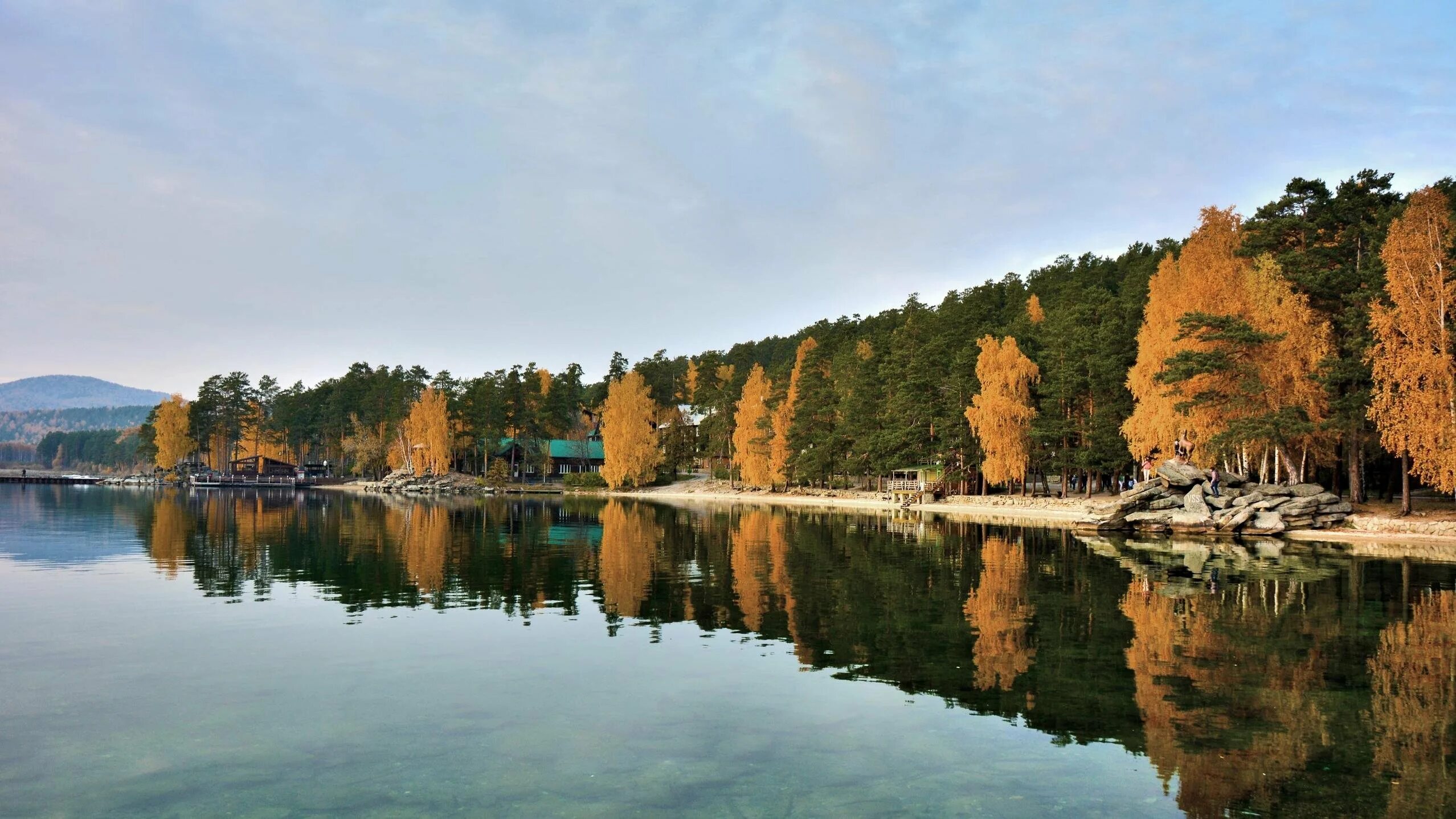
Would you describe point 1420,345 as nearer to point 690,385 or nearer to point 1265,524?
point 1265,524

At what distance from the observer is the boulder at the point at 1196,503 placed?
39719 mm

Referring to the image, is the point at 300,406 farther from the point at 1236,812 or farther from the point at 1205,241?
the point at 1236,812

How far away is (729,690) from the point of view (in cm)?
1256

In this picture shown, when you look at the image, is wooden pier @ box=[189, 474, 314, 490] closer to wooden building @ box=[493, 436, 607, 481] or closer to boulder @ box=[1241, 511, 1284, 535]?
wooden building @ box=[493, 436, 607, 481]

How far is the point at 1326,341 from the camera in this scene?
3831 centimetres

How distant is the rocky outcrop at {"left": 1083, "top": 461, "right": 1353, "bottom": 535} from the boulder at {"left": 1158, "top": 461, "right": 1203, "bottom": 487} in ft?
0.09

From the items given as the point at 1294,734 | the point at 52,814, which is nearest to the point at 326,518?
the point at 52,814

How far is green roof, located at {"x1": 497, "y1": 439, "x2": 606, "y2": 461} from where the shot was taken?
106375mm

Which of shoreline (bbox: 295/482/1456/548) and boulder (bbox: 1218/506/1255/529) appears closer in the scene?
shoreline (bbox: 295/482/1456/548)

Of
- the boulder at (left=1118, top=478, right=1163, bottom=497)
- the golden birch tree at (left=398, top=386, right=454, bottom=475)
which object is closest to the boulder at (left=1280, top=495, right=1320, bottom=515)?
the boulder at (left=1118, top=478, right=1163, bottom=497)

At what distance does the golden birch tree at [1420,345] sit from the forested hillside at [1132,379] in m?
0.08

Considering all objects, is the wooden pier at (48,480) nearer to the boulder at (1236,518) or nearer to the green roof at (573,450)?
the green roof at (573,450)

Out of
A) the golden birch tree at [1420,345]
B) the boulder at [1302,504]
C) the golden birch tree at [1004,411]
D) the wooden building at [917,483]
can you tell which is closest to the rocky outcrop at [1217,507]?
the boulder at [1302,504]

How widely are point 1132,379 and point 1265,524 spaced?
10789 millimetres
